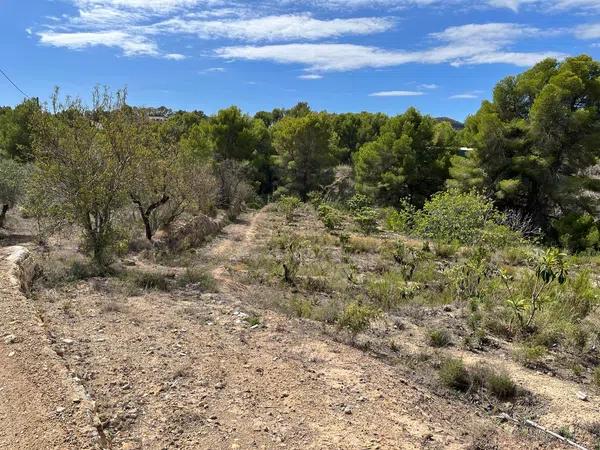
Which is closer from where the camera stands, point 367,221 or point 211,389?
point 211,389

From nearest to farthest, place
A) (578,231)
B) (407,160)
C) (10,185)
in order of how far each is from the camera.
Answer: (10,185), (578,231), (407,160)

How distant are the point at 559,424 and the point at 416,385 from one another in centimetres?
130

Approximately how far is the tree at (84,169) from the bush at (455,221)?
895cm

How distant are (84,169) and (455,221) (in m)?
10.3

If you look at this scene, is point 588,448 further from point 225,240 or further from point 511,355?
point 225,240

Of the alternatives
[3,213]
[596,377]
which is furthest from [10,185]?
[596,377]

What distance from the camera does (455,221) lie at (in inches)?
566

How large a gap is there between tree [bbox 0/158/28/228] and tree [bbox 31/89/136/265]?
562 centimetres

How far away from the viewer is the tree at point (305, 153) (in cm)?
3003

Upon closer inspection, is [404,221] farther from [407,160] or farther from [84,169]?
[84,169]

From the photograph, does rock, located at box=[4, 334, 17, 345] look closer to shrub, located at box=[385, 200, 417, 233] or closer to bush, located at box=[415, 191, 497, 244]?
bush, located at box=[415, 191, 497, 244]

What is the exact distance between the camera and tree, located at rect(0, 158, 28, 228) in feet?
47.9

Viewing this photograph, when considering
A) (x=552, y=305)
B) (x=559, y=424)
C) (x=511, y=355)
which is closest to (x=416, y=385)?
(x=559, y=424)

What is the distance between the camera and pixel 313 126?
98.2 ft
